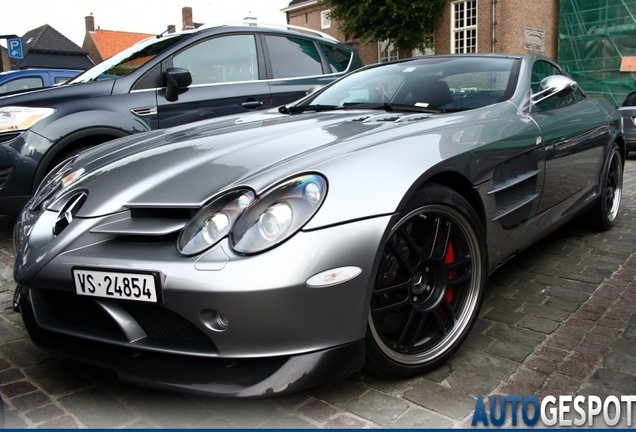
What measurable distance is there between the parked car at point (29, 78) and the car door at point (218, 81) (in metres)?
5.26

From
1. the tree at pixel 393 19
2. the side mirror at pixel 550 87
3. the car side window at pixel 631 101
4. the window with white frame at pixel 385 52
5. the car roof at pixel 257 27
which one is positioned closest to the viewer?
the side mirror at pixel 550 87

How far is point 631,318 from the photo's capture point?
285cm

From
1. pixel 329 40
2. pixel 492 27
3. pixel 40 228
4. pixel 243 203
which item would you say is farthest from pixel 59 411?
pixel 492 27

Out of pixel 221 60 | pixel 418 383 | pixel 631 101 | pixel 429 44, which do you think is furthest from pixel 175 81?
pixel 429 44

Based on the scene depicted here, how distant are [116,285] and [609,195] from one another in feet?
13.5

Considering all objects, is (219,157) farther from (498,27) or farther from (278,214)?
(498,27)

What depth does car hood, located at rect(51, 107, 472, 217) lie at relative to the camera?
204 centimetres

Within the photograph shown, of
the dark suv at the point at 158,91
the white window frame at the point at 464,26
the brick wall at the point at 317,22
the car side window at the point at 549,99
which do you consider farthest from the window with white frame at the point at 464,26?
the car side window at the point at 549,99

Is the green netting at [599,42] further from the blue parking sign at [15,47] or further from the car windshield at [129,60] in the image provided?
the car windshield at [129,60]

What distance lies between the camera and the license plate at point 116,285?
1.80 metres

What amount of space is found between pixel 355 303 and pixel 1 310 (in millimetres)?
2182

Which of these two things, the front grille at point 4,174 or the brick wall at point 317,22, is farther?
the brick wall at point 317,22

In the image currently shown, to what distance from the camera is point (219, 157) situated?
229 centimetres

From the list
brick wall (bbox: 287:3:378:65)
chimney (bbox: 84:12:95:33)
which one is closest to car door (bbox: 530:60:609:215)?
brick wall (bbox: 287:3:378:65)
